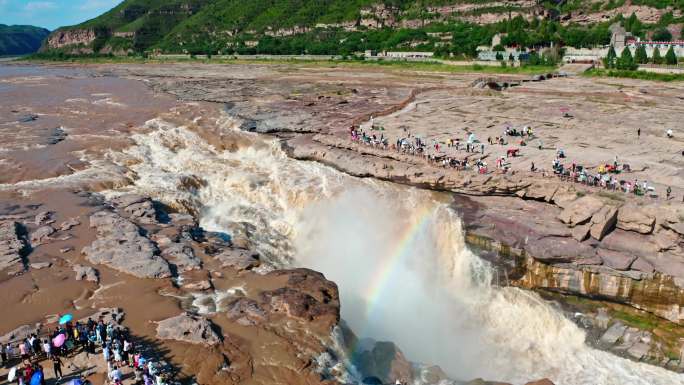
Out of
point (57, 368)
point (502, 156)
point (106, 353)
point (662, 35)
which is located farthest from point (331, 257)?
point (662, 35)

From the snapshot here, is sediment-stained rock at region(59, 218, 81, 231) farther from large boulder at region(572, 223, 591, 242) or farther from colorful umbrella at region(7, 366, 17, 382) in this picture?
large boulder at region(572, 223, 591, 242)

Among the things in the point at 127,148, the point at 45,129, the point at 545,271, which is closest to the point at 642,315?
the point at 545,271

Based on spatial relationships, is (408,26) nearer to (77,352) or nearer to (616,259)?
(616,259)

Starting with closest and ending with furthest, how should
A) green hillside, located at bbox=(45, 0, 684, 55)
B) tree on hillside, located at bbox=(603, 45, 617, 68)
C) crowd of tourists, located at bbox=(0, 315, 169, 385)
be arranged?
1. crowd of tourists, located at bbox=(0, 315, 169, 385)
2. tree on hillside, located at bbox=(603, 45, 617, 68)
3. green hillside, located at bbox=(45, 0, 684, 55)

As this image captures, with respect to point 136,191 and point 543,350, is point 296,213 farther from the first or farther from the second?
point 543,350

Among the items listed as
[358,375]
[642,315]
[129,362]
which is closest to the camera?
[129,362]

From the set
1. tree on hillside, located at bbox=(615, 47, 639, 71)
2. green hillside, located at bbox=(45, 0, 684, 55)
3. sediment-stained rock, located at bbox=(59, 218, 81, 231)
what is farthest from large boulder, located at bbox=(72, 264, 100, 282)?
green hillside, located at bbox=(45, 0, 684, 55)

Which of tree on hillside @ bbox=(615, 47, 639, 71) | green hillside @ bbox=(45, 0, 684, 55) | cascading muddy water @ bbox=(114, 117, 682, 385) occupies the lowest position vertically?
cascading muddy water @ bbox=(114, 117, 682, 385)
